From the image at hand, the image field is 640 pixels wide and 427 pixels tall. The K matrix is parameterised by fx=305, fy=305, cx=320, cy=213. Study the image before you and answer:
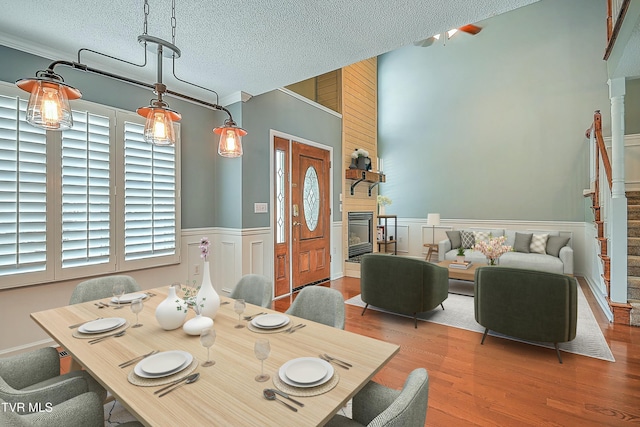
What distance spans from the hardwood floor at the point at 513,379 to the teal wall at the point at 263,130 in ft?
6.72

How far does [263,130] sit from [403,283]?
2.66 metres

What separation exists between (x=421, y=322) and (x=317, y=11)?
126 inches

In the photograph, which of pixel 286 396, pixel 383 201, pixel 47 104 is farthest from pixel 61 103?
pixel 383 201

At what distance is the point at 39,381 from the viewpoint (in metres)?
1.53

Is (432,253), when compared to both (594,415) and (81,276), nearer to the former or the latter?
(594,415)

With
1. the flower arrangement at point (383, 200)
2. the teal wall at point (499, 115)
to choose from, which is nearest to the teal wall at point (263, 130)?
the flower arrangement at point (383, 200)

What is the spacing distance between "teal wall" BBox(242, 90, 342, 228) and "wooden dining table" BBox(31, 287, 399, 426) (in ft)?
7.48

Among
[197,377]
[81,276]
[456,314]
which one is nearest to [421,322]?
[456,314]

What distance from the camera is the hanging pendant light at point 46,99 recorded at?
132cm

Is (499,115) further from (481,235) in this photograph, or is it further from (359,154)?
(359,154)

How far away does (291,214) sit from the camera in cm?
459

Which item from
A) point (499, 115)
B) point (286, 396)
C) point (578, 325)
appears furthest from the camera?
point (499, 115)

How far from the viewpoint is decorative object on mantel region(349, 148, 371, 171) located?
19.0 feet

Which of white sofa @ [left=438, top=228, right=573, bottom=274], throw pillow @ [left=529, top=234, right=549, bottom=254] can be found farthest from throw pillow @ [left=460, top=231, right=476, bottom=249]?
throw pillow @ [left=529, top=234, right=549, bottom=254]
